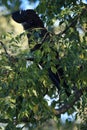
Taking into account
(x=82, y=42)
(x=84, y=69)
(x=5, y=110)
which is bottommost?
(x=5, y=110)

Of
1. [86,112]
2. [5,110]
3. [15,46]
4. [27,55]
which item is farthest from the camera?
[86,112]

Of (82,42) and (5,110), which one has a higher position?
(82,42)

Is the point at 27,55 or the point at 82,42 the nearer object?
the point at 27,55

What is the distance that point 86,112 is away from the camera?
16.6 ft

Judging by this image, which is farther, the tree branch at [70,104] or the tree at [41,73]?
the tree branch at [70,104]

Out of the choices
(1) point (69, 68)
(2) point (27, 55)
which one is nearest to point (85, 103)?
(1) point (69, 68)

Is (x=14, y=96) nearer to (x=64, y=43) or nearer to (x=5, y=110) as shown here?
(x=5, y=110)

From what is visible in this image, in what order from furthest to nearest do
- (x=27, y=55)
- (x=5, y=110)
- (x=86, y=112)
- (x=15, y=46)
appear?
(x=86, y=112) → (x=15, y=46) → (x=27, y=55) → (x=5, y=110)

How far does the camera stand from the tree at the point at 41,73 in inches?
150

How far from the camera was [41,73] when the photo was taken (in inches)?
154

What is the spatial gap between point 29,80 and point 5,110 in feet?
0.98

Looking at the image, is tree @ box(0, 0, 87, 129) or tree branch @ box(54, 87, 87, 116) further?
tree branch @ box(54, 87, 87, 116)

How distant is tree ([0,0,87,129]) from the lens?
381 centimetres

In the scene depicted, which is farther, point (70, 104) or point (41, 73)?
point (70, 104)
